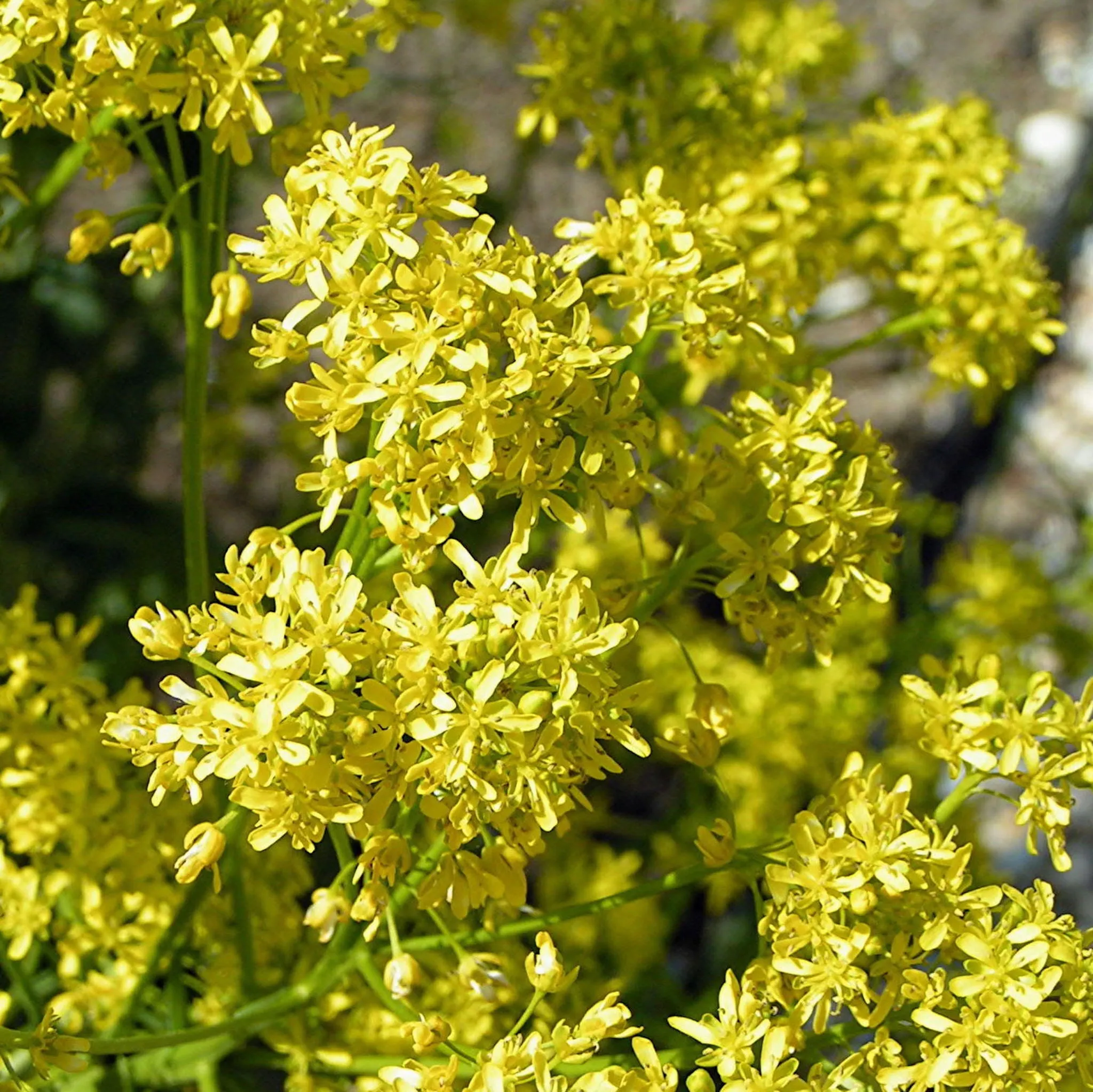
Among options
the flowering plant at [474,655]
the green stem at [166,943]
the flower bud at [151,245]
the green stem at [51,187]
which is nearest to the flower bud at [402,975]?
the flowering plant at [474,655]

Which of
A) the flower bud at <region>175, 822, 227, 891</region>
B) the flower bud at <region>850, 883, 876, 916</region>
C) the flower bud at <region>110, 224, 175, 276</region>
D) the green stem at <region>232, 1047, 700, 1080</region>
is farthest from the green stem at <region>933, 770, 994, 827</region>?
the flower bud at <region>110, 224, 175, 276</region>

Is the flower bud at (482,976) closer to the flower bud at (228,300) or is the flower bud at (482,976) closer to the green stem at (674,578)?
the green stem at (674,578)

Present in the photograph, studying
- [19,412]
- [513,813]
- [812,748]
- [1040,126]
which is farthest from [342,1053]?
[1040,126]

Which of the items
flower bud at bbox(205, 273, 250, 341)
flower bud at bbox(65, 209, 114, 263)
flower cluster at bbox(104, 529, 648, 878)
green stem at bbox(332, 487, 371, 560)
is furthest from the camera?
flower bud at bbox(65, 209, 114, 263)

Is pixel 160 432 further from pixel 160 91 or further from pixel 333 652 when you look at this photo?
pixel 333 652

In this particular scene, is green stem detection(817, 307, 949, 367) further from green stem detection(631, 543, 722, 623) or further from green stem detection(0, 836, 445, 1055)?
green stem detection(0, 836, 445, 1055)

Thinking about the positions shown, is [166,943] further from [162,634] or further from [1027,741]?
[1027,741]
